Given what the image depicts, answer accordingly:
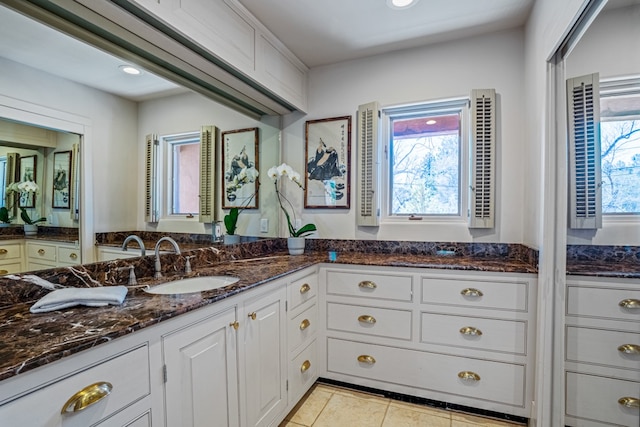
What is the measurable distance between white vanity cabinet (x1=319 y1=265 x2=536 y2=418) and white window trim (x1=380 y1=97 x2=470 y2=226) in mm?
593

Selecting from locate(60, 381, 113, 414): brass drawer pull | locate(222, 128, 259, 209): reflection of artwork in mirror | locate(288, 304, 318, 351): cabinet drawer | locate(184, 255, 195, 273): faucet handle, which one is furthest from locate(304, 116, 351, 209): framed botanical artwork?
locate(60, 381, 113, 414): brass drawer pull

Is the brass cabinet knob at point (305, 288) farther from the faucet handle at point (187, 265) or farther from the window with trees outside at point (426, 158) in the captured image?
the window with trees outside at point (426, 158)

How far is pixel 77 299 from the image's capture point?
1.10 metres

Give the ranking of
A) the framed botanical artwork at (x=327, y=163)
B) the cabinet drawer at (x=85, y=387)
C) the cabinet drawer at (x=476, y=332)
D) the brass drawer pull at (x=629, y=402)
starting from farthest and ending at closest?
the framed botanical artwork at (x=327, y=163) → the cabinet drawer at (x=476, y=332) → the brass drawer pull at (x=629, y=402) → the cabinet drawer at (x=85, y=387)

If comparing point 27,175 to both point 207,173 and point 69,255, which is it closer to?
point 69,255

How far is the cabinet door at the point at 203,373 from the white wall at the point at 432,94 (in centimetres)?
151

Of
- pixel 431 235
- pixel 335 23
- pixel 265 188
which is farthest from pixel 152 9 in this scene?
pixel 431 235

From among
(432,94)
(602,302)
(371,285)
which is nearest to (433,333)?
(371,285)

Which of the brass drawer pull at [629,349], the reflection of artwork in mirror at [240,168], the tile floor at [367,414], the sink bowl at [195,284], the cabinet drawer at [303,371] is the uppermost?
the reflection of artwork in mirror at [240,168]

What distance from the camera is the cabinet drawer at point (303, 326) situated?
1900 millimetres

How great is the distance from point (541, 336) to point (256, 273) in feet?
5.15

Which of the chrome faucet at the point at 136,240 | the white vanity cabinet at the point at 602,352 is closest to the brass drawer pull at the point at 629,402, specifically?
the white vanity cabinet at the point at 602,352

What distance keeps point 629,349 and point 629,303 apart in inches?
6.2

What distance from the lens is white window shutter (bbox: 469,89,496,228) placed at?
7.29ft
